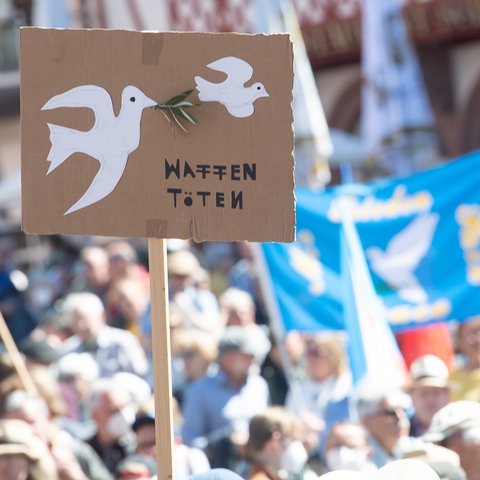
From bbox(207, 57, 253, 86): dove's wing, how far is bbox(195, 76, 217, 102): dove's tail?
45mm

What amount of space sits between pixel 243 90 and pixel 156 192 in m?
0.38

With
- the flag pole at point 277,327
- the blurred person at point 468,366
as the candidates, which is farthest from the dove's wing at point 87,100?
the flag pole at point 277,327

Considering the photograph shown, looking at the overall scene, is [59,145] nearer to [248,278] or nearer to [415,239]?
[415,239]

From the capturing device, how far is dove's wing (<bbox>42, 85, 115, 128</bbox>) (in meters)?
3.98

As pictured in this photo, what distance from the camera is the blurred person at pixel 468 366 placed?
249 inches

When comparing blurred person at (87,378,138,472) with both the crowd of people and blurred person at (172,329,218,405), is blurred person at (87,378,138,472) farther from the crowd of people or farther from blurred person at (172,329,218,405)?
blurred person at (172,329,218,405)

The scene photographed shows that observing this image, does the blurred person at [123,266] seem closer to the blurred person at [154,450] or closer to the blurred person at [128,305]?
the blurred person at [128,305]

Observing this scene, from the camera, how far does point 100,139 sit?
4.00 metres

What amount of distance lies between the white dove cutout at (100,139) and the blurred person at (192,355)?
10.6 ft

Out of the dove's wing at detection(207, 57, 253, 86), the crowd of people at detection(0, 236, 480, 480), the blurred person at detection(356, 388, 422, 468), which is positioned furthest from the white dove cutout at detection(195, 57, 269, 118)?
the blurred person at detection(356, 388, 422, 468)

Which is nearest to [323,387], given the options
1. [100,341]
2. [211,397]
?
[211,397]

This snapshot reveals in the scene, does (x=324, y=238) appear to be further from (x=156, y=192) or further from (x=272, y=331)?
(x=156, y=192)

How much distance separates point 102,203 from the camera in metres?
3.98

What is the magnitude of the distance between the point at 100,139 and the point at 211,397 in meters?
2.87
